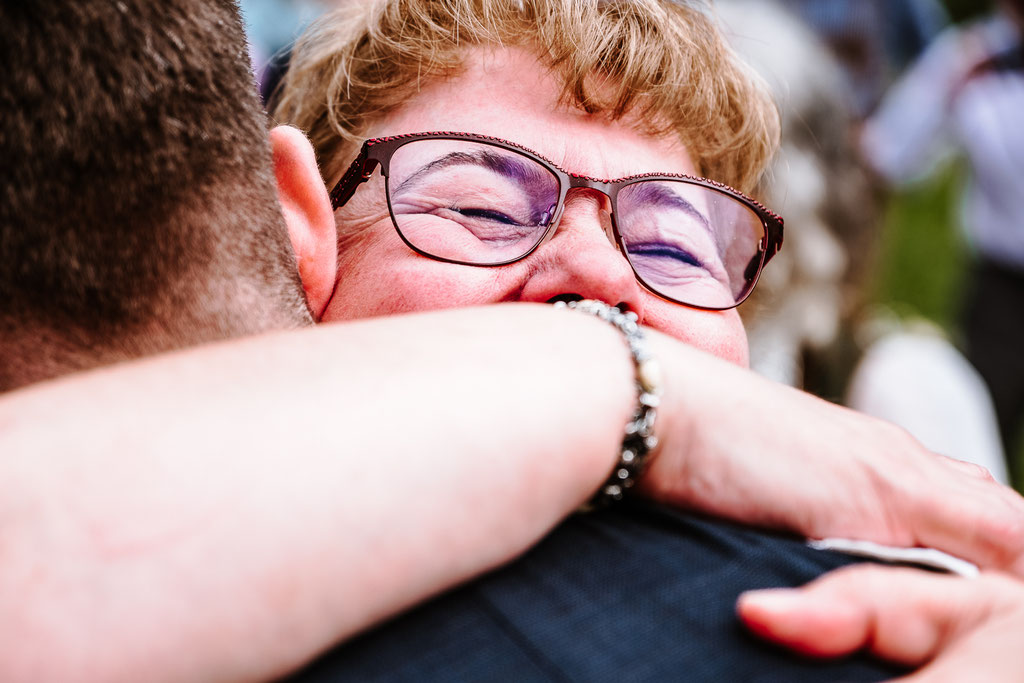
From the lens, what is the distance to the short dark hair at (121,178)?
43.1 inches

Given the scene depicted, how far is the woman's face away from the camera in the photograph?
5.70 ft

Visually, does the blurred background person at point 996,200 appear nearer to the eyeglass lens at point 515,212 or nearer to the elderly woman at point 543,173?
the elderly woman at point 543,173

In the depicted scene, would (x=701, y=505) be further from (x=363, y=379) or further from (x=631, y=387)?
(x=363, y=379)

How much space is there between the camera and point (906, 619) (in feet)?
3.47

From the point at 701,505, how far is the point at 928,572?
11.7 inches

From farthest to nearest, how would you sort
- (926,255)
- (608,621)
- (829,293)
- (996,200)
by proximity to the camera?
1. (926,255)
2. (996,200)
3. (829,293)
4. (608,621)

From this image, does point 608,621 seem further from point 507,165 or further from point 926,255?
point 926,255

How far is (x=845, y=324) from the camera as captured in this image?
196 inches

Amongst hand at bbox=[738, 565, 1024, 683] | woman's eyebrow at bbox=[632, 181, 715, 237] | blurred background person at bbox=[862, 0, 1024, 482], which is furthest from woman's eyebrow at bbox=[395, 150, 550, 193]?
blurred background person at bbox=[862, 0, 1024, 482]

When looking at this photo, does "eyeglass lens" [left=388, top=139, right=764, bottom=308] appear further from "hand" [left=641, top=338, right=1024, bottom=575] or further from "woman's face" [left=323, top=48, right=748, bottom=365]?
"hand" [left=641, top=338, right=1024, bottom=575]

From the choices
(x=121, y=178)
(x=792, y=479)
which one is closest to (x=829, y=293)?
(x=792, y=479)

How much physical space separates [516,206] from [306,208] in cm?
41

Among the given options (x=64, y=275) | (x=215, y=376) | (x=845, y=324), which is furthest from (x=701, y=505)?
(x=845, y=324)

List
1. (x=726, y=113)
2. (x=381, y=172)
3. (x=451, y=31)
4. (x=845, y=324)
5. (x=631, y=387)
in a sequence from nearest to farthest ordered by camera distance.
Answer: (x=631, y=387) → (x=381, y=172) → (x=451, y=31) → (x=726, y=113) → (x=845, y=324)
